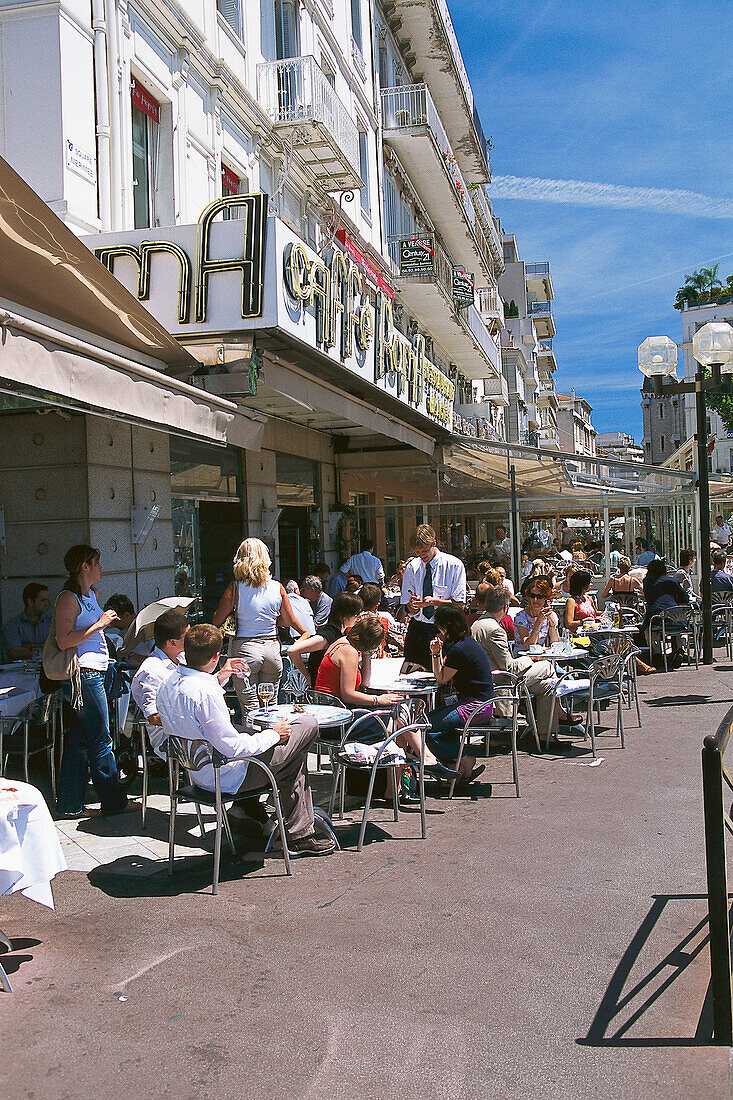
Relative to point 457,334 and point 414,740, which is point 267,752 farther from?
point 457,334

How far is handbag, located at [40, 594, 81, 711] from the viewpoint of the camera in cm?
582

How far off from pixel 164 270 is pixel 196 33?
4717 mm

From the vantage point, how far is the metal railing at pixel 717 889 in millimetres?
2973

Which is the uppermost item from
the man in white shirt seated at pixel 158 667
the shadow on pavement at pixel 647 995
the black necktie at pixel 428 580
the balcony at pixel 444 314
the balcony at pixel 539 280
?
the balcony at pixel 539 280

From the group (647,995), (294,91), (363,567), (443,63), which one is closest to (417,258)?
(443,63)

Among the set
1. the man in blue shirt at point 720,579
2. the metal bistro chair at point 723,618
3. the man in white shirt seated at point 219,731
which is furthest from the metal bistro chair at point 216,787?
the man in blue shirt at point 720,579

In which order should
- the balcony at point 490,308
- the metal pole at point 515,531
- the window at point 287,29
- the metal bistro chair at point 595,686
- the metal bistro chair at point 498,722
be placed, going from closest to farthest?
the metal bistro chair at point 498,722, the metal bistro chair at point 595,686, the window at point 287,29, the metal pole at point 515,531, the balcony at point 490,308

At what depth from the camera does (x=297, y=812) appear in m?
5.26

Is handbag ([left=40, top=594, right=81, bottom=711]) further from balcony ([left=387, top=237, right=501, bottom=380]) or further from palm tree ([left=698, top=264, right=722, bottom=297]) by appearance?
palm tree ([left=698, top=264, right=722, bottom=297])

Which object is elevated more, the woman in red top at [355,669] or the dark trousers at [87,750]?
the woman in red top at [355,669]

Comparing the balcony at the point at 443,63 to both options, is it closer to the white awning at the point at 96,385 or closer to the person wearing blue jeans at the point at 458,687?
the white awning at the point at 96,385

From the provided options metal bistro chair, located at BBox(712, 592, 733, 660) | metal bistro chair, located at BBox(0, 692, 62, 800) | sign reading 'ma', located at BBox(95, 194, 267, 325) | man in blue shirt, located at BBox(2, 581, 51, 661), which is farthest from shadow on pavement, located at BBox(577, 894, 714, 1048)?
metal bistro chair, located at BBox(712, 592, 733, 660)

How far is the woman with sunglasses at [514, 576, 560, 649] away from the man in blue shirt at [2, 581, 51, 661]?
444cm

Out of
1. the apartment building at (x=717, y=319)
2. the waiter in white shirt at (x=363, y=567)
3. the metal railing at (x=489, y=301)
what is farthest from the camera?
the apartment building at (x=717, y=319)
